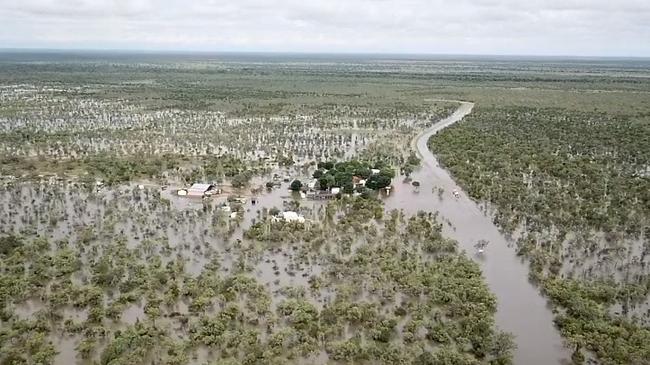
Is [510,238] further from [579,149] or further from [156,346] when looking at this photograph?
[579,149]

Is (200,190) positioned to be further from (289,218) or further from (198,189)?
(289,218)

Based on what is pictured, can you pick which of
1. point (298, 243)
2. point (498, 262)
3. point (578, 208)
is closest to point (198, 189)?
point (298, 243)

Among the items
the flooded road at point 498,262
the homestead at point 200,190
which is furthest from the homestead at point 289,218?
the homestead at point 200,190

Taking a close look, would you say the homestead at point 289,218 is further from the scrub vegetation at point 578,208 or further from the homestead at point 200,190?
the scrub vegetation at point 578,208

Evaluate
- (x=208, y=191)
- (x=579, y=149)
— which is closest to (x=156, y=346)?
(x=208, y=191)

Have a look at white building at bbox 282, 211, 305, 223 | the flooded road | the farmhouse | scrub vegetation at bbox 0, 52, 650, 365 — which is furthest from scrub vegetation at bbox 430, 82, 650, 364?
the farmhouse

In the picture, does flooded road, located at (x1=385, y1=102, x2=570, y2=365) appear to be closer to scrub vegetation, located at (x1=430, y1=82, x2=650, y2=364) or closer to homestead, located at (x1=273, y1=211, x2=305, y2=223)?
scrub vegetation, located at (x1=430, y1=82, x2=650, y2=364)

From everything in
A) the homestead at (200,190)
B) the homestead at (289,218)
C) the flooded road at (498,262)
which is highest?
the homestead at (200,190)

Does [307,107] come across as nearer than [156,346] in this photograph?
No
